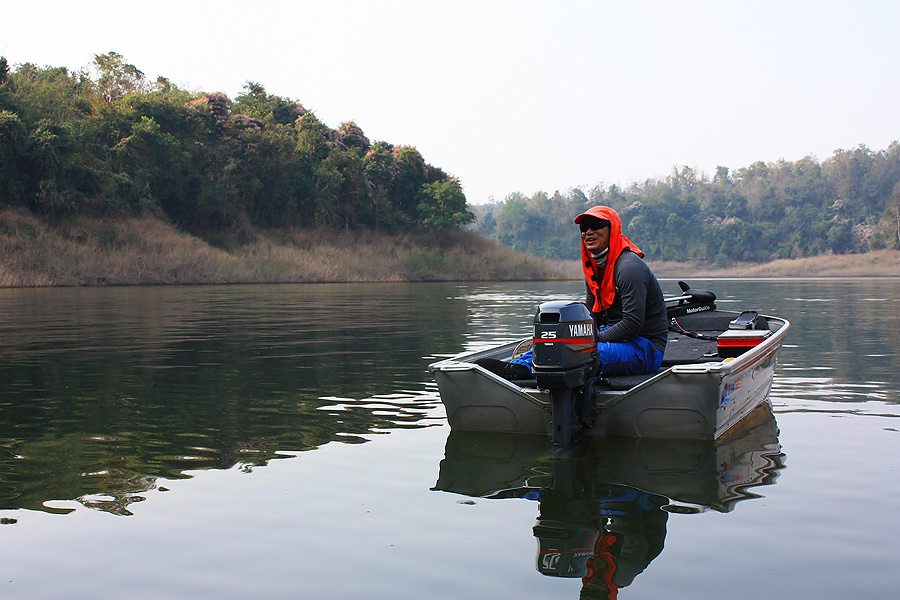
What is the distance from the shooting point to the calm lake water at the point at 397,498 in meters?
3.70

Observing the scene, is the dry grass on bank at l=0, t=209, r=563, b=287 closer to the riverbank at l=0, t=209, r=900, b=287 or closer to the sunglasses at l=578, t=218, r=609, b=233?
the riverbank at l=0, t=209, r=900, b=287

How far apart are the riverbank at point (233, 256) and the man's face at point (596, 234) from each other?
1381 inches

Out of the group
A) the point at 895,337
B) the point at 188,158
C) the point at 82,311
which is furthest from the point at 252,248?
the point at 895,337

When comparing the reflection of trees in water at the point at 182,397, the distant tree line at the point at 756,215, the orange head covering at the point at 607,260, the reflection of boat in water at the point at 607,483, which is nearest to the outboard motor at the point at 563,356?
the reflection of boat in water at the point at 607,483

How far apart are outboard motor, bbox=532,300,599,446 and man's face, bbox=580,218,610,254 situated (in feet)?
2.28

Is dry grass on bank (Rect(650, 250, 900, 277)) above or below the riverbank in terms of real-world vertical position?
below

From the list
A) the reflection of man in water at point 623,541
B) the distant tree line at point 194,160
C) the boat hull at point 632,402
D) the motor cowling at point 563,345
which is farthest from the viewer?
the distant tree line at point 194,160

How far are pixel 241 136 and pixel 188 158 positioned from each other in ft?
15.0

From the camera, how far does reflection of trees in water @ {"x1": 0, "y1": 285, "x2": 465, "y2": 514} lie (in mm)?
5594

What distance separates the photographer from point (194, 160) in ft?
180

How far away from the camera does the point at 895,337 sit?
14219 millimetres

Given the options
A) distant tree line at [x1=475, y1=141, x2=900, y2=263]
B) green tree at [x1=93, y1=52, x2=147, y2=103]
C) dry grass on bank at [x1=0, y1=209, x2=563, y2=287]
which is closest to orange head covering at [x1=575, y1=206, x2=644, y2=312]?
dry grass on bank at [x1=0, y1=209, x2=563, y2=287]

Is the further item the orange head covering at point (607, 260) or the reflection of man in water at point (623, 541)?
the orange head covering at point (607, 260)

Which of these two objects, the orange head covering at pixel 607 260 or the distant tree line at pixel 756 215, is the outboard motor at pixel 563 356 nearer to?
the orange head covering at pixel 607 260
